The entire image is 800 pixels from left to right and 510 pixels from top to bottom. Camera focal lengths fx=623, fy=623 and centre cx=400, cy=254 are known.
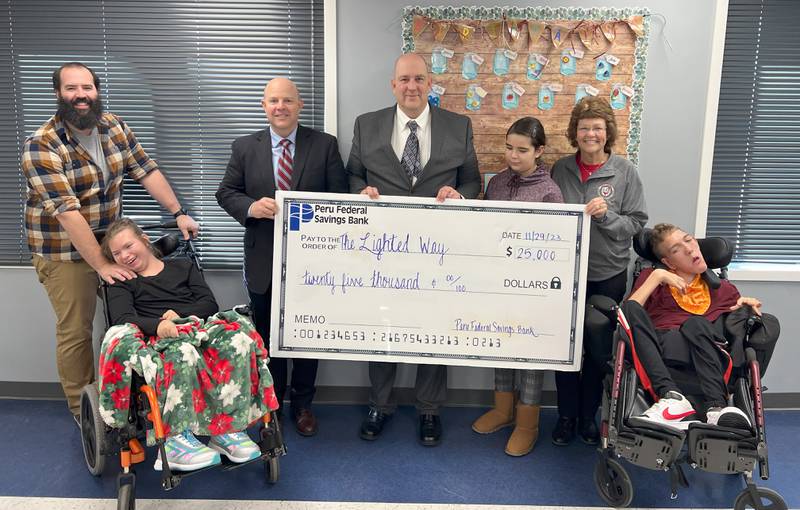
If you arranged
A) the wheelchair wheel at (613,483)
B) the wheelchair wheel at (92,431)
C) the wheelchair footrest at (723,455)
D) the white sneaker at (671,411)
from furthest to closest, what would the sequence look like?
1. the wheelchair wheel at (92,431)
2. the wheelchair wheel at (613,483)
3. the white sneaker at (671,411)
4. the wheelchair footrest at (723,455)

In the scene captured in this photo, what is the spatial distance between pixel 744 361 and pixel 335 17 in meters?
2.45

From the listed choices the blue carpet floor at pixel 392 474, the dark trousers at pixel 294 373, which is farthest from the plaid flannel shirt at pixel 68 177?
the blue carpet floor at pixel 392 474

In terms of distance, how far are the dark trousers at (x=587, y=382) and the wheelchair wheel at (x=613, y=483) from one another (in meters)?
0.49

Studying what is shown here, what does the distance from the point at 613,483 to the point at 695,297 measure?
0.89 metres

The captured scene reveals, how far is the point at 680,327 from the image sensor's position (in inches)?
104

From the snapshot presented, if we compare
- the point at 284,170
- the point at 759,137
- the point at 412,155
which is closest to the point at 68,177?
the point at 284,170

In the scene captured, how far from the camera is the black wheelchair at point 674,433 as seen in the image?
2.22 meters

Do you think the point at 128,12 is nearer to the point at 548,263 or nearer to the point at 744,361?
the point at 548,263

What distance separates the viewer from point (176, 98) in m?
3.28

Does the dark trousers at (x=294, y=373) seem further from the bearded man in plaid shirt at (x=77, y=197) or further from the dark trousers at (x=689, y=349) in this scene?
the dark trousers at (x=689, y=349)

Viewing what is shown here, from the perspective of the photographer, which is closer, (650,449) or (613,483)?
(650,449)

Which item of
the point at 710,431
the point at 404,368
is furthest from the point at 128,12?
the point at 710,431

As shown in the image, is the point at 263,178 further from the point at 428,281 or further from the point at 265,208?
the point at 428,281

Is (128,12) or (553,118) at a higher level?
(128,12)
